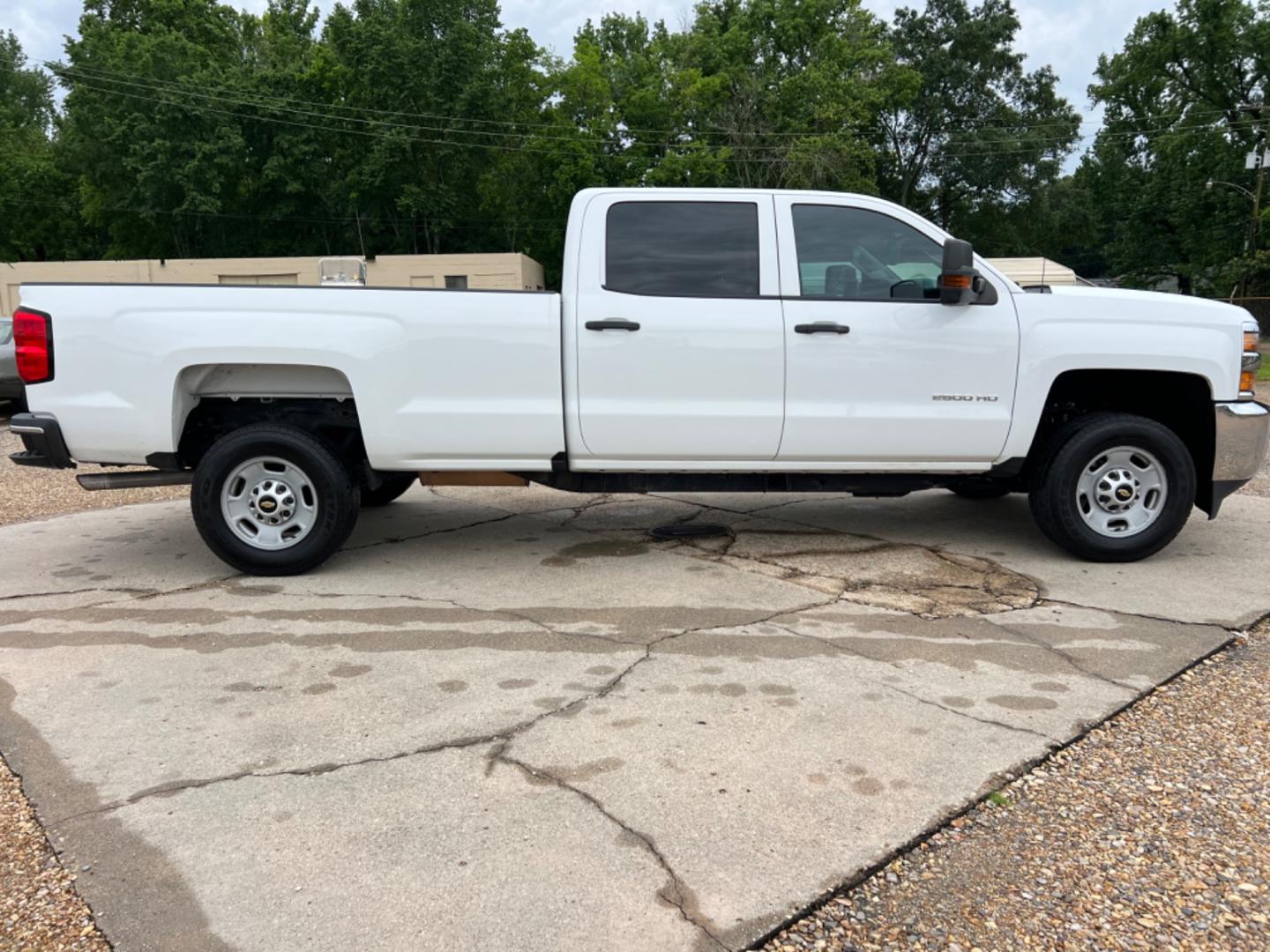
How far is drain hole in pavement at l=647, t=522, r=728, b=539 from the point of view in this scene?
6.31 meters

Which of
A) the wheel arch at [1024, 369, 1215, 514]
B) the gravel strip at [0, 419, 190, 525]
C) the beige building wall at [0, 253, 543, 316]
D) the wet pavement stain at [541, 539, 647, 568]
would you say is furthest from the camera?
the beige building wall at [0, 253, 543, 316]

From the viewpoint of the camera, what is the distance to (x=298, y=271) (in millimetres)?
38844

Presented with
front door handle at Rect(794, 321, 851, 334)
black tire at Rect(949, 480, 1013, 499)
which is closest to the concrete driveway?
black tire at Rect(949, 480, 1013, 499)

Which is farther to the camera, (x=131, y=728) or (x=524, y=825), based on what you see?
(x=131, y=728)

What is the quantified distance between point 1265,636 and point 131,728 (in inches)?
197

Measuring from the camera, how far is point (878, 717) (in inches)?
136

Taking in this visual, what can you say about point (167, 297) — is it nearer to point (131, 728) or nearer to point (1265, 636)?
point (131, 728)

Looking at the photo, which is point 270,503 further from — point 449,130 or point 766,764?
point 449,130

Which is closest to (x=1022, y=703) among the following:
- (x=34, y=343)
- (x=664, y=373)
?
(x=664, y=373)

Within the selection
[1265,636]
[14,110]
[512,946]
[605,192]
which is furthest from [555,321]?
[14,110]

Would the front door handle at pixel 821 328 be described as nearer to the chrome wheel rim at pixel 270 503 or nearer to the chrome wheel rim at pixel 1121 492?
the chrome wheel rim at pixel 1121 492

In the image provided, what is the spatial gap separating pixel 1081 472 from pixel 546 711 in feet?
11.7

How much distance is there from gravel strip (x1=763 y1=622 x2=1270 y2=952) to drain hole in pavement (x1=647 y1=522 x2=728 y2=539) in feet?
10.7

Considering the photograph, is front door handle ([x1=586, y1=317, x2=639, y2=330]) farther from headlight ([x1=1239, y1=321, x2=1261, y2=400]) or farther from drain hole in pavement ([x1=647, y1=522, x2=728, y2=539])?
headlight ([x1=1239, y1=321, x2=1261, y2=400])
